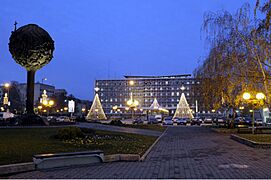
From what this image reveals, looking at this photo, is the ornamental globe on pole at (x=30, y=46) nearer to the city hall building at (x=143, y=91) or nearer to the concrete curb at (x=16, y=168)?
the concrete curb at (x=16, y=168)

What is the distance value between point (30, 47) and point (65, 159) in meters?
17.3

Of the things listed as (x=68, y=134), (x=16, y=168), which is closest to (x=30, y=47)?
(x=68, y=134)

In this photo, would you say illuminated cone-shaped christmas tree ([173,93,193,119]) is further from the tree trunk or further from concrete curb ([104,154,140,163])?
concrete curb ([104,154,140,163])

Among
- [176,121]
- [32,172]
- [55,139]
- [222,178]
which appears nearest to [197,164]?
[222,178]

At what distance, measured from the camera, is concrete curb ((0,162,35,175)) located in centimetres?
985

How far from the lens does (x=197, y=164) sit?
40.5 feet

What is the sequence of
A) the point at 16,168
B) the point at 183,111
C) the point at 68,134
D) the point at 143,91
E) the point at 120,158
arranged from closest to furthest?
the point at 16,168 → the point at 120,158 → the point at 68,134 → the point at 183,111 → the point at 143,91

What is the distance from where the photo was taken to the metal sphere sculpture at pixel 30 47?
1041 inches

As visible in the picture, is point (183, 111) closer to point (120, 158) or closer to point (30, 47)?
point (30, 47)

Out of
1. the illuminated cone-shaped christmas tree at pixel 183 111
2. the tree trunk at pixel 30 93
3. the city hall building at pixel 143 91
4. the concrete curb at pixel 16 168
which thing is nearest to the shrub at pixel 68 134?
the concrete curb at pixel 16 168

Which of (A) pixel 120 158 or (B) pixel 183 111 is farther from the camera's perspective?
(B) pixel 183 111

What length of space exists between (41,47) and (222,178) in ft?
69.9

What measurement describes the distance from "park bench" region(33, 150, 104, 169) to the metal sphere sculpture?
16900 millimetres

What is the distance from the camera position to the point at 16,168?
10.2 m
